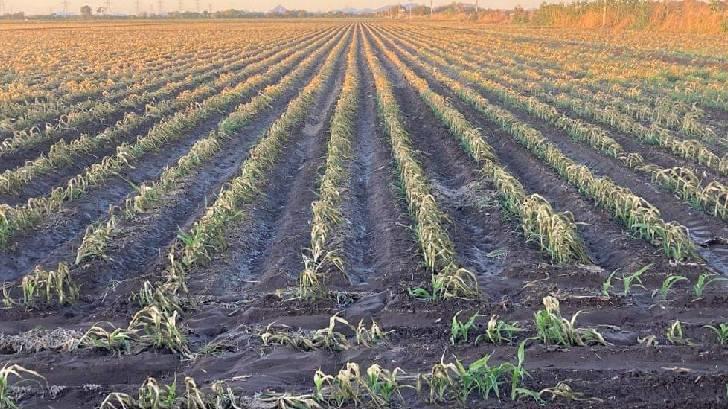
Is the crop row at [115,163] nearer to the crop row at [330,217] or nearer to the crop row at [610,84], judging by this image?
the crop row at [330,217]

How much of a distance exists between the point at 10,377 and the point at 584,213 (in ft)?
19.9

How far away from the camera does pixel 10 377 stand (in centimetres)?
471

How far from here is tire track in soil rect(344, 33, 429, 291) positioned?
6473mm

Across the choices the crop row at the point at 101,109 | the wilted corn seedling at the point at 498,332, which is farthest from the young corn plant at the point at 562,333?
the crop row at the point at 101,109

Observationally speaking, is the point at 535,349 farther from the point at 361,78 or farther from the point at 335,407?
the point at 361,78

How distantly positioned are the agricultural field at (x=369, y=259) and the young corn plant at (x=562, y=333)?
0.05 feet

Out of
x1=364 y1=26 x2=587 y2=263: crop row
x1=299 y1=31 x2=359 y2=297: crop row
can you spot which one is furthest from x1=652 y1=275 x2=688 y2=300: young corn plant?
x1=299 y1=31 x2=359 y2=297: crop row

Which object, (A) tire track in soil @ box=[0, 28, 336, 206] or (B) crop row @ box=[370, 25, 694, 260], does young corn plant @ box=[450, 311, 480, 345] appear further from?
(A) tire track in soil @ box=[0, 28, 336, 206]

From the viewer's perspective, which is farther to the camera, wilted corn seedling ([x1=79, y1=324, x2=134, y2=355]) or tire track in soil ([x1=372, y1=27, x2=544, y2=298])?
tire track in soil ([x1=372, y1=27, x2=544, y2=298])

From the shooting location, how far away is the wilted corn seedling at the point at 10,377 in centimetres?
427

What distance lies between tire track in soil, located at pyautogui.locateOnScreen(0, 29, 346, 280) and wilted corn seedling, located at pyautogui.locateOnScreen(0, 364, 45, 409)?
7.52ft

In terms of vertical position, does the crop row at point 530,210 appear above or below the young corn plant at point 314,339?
above

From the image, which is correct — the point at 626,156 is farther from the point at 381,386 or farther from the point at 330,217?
the point at 381,386

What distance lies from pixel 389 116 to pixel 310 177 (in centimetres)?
435
